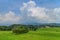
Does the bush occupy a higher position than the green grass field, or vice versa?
the bush

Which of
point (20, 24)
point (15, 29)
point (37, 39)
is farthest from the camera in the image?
point (20, 24)

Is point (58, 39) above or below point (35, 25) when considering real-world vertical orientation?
below

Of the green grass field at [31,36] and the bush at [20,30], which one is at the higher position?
the bush at [20,30]

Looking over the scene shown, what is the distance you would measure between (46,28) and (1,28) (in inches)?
490

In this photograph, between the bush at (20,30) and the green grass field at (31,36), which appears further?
the bush at (20,30)

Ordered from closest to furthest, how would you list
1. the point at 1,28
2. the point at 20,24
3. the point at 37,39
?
the point at 37,39, the point at 20,24, the point at 1,28

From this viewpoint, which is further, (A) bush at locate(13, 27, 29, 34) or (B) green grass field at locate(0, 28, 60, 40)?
(A) bush at locate(13, 27, 29, 34)

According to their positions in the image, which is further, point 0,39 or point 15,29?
point 15,29

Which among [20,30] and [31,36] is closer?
[31,36]

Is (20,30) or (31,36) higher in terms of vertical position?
(20,30)

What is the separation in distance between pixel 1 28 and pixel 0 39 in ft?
40.5

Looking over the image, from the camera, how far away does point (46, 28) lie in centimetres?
3747

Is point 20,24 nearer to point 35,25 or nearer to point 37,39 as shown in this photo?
point 35,25

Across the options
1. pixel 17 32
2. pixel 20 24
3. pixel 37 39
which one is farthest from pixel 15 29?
pixel 37 39
